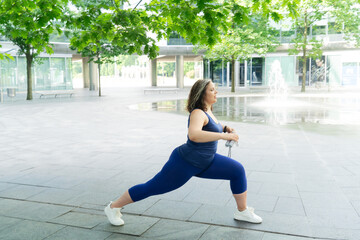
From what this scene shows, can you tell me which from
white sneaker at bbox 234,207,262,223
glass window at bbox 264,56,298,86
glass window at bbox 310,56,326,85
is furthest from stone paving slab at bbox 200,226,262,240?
glass window at bbox 264,56,298,86

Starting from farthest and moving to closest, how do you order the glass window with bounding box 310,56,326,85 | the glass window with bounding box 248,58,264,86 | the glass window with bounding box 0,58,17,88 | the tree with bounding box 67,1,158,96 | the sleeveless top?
the glass window with bounding box 248,58,264,86
the glass window with bounding box 310,56,326,85
the glass window with bounding box 0,58,17,88
the tree with bounding box 67,1,158,96
the sleeveless top

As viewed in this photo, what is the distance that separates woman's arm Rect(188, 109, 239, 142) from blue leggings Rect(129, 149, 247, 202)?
0.31m

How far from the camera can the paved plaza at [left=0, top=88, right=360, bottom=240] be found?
3.89m

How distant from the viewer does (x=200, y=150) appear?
3.64 metres

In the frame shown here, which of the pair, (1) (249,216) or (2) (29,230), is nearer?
(2) (29,230)

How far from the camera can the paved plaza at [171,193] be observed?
3.89m

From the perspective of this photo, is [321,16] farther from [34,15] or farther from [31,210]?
[31,210]

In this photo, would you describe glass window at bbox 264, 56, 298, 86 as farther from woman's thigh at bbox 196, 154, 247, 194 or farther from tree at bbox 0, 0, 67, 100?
woman's thigh at bbox 196, 154, 247, 194

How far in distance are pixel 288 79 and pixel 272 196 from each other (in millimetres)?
41532

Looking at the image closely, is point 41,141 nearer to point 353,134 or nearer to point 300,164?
point 300,164

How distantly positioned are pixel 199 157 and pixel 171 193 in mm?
1616

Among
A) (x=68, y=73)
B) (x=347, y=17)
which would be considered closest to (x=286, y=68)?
(x=347, y=17)

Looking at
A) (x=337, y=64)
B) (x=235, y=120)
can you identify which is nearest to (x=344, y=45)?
(x=337, y=64)

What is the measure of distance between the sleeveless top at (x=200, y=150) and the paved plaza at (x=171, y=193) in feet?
2.43
